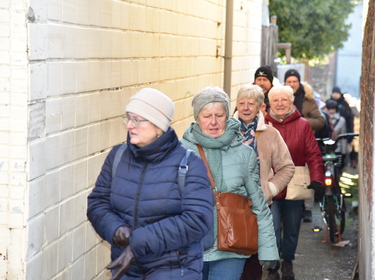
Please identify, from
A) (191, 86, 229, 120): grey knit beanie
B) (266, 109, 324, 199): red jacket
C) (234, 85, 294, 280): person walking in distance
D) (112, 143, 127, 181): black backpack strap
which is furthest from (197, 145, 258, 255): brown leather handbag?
(266, 109, 324, 199): red jacket

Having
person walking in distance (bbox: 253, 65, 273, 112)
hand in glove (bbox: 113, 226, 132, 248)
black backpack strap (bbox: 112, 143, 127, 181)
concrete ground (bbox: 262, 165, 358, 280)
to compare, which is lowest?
concrete ground (bbox: 262, 165, 358, 280)

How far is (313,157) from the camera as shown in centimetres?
839

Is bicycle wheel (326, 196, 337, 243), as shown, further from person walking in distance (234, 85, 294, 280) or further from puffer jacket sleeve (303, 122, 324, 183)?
person walking in distance (234, 85, 294, 280)

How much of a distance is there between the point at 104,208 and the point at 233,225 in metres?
1.21

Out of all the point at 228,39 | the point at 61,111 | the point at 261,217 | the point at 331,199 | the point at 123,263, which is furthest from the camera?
the point at 228,39

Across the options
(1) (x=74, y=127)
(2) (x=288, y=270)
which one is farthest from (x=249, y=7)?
(1) (x=74, y=127)

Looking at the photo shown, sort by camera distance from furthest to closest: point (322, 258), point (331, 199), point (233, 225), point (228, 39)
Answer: point (228, 39) < point (331, 199) < point (322, 258) < point (233, 225)

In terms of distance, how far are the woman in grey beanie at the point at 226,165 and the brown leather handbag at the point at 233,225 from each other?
4cm

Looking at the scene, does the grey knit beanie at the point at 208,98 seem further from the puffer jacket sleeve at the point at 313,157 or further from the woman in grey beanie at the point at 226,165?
the puffer jacket sleeve at the point at 313,157

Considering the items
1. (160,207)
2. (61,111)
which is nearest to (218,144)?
(61,111)

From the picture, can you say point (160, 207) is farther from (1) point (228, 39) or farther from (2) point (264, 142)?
(1) point (228, 39)

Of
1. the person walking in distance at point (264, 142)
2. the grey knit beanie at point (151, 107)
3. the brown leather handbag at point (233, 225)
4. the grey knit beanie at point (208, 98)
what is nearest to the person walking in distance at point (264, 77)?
the person walking in distance at point (264, 142)

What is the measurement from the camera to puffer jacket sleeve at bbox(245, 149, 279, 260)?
5555mm

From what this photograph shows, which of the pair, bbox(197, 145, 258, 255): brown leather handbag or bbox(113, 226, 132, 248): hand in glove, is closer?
bbox(113, 226, 132, 248): hand in glove
